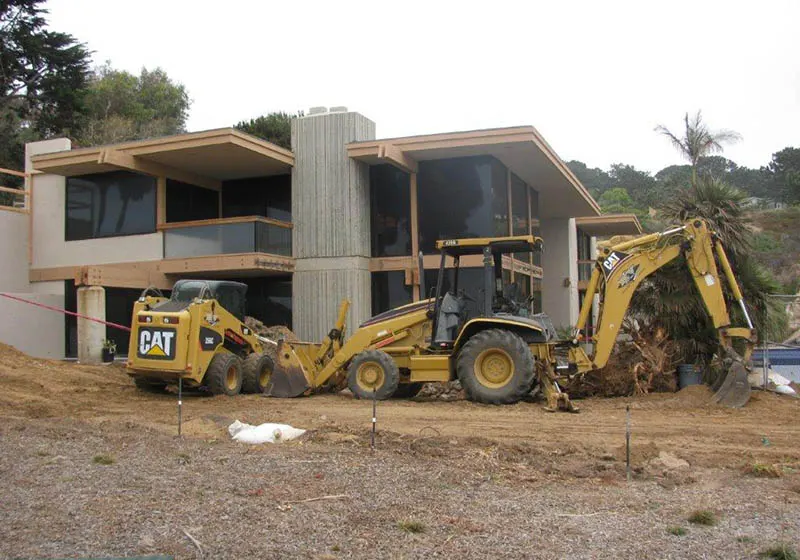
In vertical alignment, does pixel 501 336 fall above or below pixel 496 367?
above

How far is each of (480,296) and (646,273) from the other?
2914mm

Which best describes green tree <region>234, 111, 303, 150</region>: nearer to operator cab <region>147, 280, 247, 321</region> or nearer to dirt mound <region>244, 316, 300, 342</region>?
dirt mound <region>244, 316, 300, 342</region>

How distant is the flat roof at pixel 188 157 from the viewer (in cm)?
1895

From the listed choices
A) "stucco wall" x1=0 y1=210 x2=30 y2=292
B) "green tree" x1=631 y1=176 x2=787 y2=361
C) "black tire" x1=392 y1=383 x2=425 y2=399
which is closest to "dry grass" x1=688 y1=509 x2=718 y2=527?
"black tire" x1=392 y1=383 x2=425 y2=399

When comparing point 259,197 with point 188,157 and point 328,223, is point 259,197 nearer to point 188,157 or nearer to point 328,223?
point 188,157

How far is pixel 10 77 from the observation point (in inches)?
1318

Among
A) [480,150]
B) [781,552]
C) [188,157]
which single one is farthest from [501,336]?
[188,157]

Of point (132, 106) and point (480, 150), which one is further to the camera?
point (132, 106)

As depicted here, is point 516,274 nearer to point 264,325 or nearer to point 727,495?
point 264,325

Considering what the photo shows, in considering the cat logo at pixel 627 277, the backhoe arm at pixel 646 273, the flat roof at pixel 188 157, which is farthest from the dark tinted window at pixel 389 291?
the cat logo at pixel 627 277

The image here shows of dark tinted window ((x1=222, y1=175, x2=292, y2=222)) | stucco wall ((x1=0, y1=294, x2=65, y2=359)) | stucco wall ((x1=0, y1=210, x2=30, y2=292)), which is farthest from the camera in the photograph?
dark tinted window ((x1=222, y1=175, x2=292, y2=222))

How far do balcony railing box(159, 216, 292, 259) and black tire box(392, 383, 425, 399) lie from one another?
703cm

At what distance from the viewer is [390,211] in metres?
20.6

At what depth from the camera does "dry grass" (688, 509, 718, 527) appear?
19.0ft
